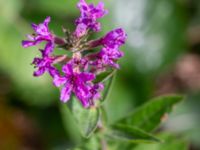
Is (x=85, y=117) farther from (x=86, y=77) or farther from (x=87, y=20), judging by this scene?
(x=87, y=20)

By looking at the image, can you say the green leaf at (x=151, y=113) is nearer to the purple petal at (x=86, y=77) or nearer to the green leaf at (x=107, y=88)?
the green leaf at (x=107, y=88)

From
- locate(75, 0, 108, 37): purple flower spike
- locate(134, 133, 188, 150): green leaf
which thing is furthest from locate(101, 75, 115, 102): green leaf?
locate(134, 133, 188, 150): green leaf

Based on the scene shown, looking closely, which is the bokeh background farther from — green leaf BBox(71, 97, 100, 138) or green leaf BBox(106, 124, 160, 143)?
green leaf BBox(71, 97, 100, 138)

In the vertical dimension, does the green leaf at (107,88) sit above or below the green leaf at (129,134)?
above

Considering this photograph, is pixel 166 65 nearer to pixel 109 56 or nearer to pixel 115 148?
pixel 115 148

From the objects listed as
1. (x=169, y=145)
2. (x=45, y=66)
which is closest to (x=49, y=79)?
(x=169, y=145)

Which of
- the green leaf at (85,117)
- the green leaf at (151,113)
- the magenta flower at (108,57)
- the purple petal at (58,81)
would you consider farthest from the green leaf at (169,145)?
the purple petal at (58,81)
